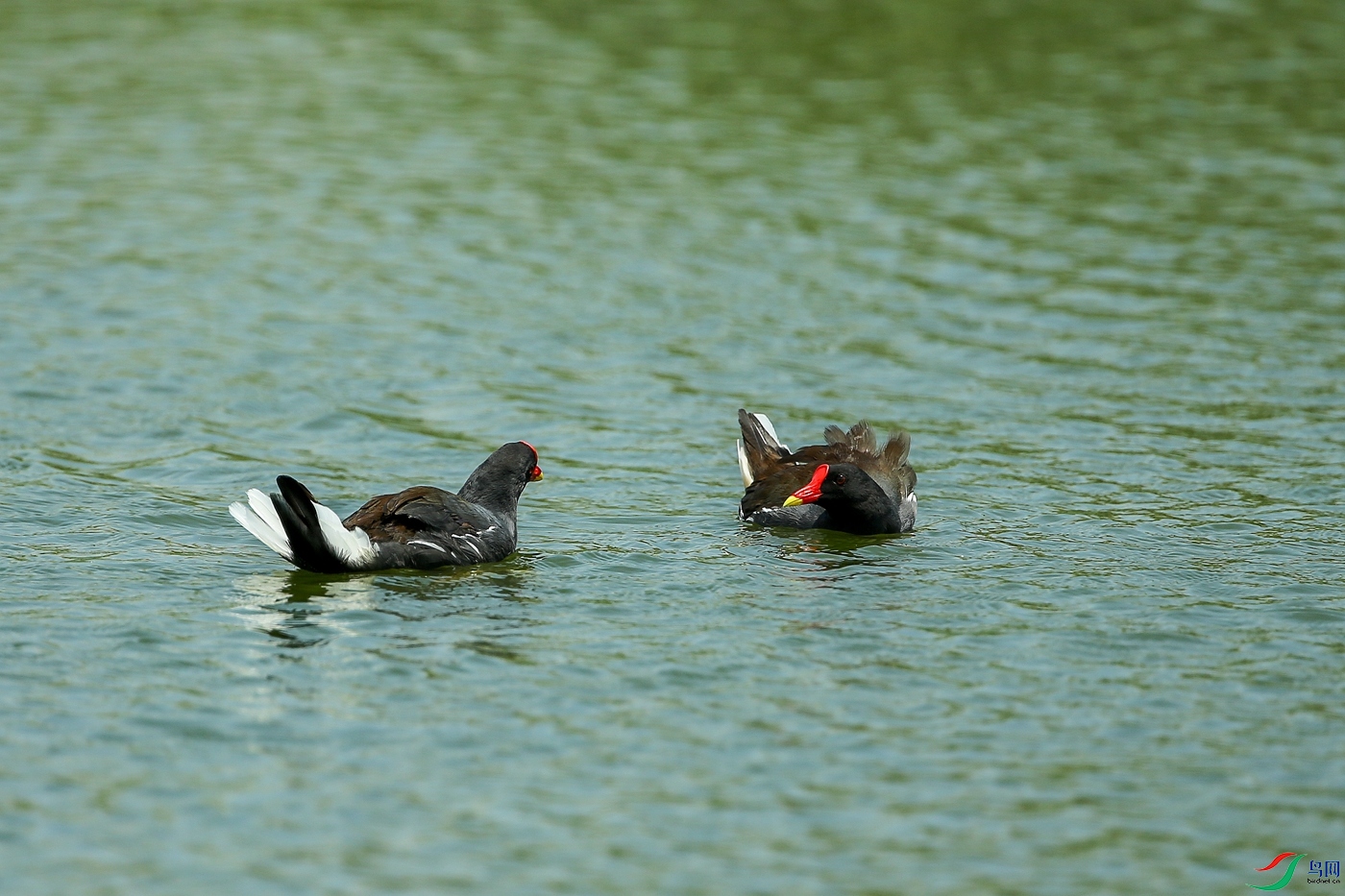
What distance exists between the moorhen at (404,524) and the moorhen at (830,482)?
1927 mm

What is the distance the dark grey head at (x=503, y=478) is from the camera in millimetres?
12219

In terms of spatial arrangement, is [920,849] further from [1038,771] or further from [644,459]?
[644,459]

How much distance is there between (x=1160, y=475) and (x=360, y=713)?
7.72 m

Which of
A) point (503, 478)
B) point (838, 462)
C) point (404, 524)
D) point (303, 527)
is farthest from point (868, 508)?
point (303, 527)

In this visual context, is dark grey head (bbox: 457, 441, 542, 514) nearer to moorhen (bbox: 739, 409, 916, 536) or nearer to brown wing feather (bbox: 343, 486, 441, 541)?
brown wing feather (bbox: 343, 486, 441, 541)

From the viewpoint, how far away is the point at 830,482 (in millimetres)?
12969

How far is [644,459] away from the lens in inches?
582

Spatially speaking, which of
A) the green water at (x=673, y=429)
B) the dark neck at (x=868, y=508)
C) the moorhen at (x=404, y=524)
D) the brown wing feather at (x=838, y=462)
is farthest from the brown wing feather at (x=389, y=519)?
the dark neck at (x=868, y=508)

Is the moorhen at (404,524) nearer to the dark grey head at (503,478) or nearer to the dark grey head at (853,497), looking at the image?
the dark grey head at (503,478)

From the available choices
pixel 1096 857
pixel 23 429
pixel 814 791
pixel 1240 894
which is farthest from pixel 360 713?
pixel 23 429

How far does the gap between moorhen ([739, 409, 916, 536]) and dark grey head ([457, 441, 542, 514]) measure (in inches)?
73.9

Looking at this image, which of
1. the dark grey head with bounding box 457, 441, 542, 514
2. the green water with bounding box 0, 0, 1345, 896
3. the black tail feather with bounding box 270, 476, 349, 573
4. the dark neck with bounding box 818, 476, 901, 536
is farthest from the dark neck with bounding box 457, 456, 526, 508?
the dark neck with bounding box 818, 476, 901, 536

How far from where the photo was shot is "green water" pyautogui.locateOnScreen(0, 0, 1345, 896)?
8195mm

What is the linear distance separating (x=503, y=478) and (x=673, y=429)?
3490 mm
